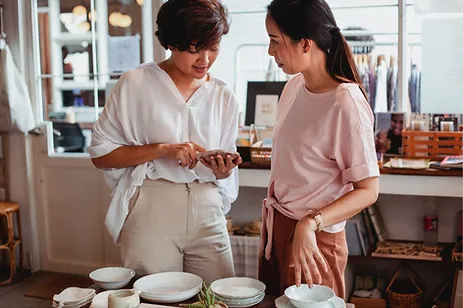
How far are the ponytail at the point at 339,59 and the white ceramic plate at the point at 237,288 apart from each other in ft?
2.20

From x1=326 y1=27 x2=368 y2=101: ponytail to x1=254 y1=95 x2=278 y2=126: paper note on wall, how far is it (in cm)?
193

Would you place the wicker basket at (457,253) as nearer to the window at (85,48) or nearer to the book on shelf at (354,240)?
the book on shelf at (354,240)

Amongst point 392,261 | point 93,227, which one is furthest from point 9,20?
point 392,261

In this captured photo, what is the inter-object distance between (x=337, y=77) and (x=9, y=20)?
118 inches

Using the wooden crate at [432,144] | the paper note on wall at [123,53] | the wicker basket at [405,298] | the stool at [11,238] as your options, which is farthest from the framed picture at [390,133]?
the stool at [11,238]

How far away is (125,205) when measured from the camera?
1969 millimetres

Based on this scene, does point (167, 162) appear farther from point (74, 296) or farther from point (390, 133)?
point (390, 133)

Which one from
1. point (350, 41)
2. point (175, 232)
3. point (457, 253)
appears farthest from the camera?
point (350, 41)

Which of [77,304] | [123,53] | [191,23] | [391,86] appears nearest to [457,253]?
[391,86]

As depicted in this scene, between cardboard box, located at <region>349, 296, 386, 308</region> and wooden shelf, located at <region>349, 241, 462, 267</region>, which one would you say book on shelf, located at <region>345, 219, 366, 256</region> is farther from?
cardboard box, located at <region>349, 296, 386, 308</region>

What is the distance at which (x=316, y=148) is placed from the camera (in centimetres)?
163

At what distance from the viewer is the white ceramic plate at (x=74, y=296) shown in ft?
5.63

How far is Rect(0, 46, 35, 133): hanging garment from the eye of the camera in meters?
3.76

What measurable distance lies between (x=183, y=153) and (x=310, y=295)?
24.1 inches
